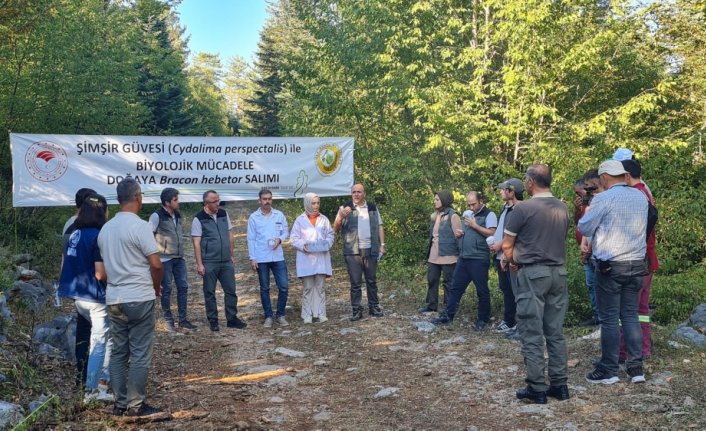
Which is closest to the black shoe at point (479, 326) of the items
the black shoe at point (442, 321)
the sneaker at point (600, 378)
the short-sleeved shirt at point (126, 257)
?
the black shoe at point (442, 321)

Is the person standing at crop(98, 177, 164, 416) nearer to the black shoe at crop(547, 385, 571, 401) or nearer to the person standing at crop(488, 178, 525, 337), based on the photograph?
the black shoe at crop(547, 385, 571, 401)

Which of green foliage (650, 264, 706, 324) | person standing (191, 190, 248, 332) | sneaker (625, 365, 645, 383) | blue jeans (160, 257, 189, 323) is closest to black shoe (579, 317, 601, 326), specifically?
green foliage (650, 264, 706, 324)

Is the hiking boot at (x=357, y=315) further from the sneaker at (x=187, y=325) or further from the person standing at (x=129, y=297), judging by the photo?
the person standing at (x=129, y=297)

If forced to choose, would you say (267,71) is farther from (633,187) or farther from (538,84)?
(633,187)

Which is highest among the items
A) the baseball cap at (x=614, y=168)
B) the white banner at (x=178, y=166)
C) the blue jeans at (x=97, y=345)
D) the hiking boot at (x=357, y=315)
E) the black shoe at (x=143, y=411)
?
the white banner at (x=178, y=166)

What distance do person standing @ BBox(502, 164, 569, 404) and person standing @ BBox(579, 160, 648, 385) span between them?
481 mm

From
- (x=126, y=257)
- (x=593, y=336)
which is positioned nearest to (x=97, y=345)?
(x=126, y=257)

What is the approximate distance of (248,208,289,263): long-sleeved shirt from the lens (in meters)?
8.23

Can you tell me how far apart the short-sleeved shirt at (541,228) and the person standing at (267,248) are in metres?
4.10

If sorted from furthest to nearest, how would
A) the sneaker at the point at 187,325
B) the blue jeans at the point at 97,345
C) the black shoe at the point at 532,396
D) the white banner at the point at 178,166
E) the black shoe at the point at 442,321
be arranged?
the white banner at the point at 178,166
the sneaker at the point at 187,325
the black shoe at the point at 442,321
the blue jeans at the point at 97,345
the black shoe at the point at 532,396

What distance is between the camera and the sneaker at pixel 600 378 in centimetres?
523

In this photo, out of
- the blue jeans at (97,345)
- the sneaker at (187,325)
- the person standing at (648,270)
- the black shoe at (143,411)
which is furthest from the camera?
the sneaker at (187,325)

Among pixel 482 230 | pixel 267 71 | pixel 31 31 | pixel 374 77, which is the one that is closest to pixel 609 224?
pixel 482 230

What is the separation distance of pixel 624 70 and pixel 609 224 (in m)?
8.68
